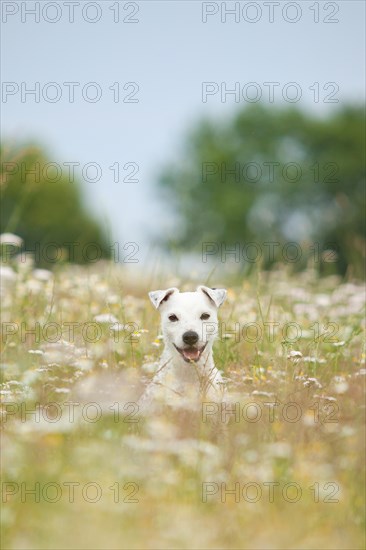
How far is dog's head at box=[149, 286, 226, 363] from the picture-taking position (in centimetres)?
712

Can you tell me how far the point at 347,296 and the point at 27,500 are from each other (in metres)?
8.33

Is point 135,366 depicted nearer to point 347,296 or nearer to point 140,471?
point 140,471

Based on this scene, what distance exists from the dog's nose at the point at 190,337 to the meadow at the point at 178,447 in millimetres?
605

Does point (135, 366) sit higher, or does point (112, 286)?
point (112, 286)

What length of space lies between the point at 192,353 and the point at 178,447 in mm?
1802

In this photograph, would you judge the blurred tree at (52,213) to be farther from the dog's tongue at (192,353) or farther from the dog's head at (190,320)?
the dog's tongue at (192,353)

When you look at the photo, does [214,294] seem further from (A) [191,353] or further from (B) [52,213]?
(B) [52,213]

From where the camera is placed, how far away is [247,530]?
16.0 feet

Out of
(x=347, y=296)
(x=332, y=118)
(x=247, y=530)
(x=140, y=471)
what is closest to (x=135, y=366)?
(x=140, y=471)

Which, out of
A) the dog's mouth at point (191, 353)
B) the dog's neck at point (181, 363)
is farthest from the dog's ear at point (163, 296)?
the dog's mouth at point (191, 353)

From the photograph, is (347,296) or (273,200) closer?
(347,296)

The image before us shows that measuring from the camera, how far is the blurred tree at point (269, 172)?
1841 inches

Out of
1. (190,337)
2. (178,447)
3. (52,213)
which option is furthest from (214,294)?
(52,213)

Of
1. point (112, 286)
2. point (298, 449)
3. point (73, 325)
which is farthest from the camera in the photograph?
point (112, 286)
